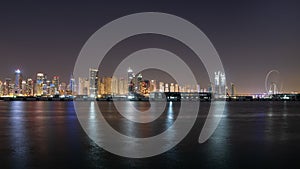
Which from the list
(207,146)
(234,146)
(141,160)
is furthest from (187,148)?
(141,160)

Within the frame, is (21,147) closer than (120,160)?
No

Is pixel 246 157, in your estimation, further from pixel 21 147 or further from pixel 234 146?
pixel 21 147

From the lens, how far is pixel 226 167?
1141 centimetres

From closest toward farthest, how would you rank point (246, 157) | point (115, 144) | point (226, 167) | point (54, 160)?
1. point (226, 167)
2. point (54, 160)
3. point (246, 157)
4. point (115, 144)

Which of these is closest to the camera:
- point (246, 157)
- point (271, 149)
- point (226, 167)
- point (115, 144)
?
point (226, 167)

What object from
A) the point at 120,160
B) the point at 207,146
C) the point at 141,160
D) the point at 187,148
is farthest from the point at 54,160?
the point at 207,146

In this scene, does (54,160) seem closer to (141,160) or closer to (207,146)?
(141,160)

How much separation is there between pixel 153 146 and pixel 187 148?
5.40 feet

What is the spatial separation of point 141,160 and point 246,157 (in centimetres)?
422

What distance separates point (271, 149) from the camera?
50.5 ft

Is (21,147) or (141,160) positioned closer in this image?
(141,160)

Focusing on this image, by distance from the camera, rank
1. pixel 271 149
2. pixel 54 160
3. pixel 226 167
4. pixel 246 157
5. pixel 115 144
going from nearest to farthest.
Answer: pixel 226 167, pixel 54 160, pixel 246 157, pixel 271 149, pixel 115 144

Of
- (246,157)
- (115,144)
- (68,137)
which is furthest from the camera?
(68,137)

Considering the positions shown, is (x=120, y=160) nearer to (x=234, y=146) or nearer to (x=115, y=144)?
(x=115, y=144)
